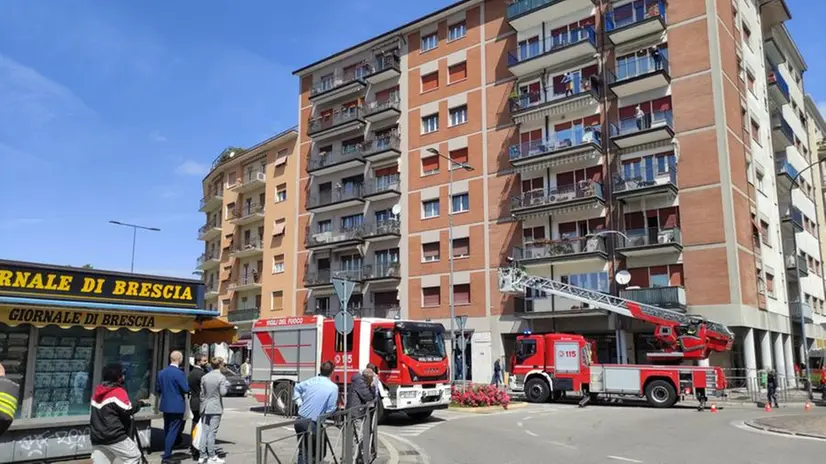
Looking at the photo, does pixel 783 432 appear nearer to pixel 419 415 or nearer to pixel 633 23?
pixel 419 415

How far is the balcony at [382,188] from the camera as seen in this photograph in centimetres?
4305

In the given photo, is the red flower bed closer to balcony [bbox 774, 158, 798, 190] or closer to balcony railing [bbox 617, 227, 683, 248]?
balcony railing [bbox 617, 227, 683, 248]

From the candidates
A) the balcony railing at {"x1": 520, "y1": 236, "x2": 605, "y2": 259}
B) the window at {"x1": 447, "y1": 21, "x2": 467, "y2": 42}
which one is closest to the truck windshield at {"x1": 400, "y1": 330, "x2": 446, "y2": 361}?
the balcony railing at {"x1": 520, "y1": 236, "x2": 605, "y2": 259}

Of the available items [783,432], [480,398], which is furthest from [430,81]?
[783,432]

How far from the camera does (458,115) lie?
136ft

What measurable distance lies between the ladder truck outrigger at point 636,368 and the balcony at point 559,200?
850 centimetres

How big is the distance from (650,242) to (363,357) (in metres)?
19.2

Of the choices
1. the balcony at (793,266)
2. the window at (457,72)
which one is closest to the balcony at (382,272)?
the window at (457,72)

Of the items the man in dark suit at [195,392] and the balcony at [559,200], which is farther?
the balcony at [559,200]

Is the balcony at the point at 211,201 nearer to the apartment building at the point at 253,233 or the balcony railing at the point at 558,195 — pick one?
the apartment building at the point at 253,233

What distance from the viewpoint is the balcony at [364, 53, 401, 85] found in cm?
4459

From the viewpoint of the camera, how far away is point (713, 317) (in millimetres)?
29906

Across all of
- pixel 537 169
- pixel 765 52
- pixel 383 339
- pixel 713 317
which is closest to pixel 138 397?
pixel 383 339

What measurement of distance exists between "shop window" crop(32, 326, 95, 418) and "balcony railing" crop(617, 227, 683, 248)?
2638 centimetres
